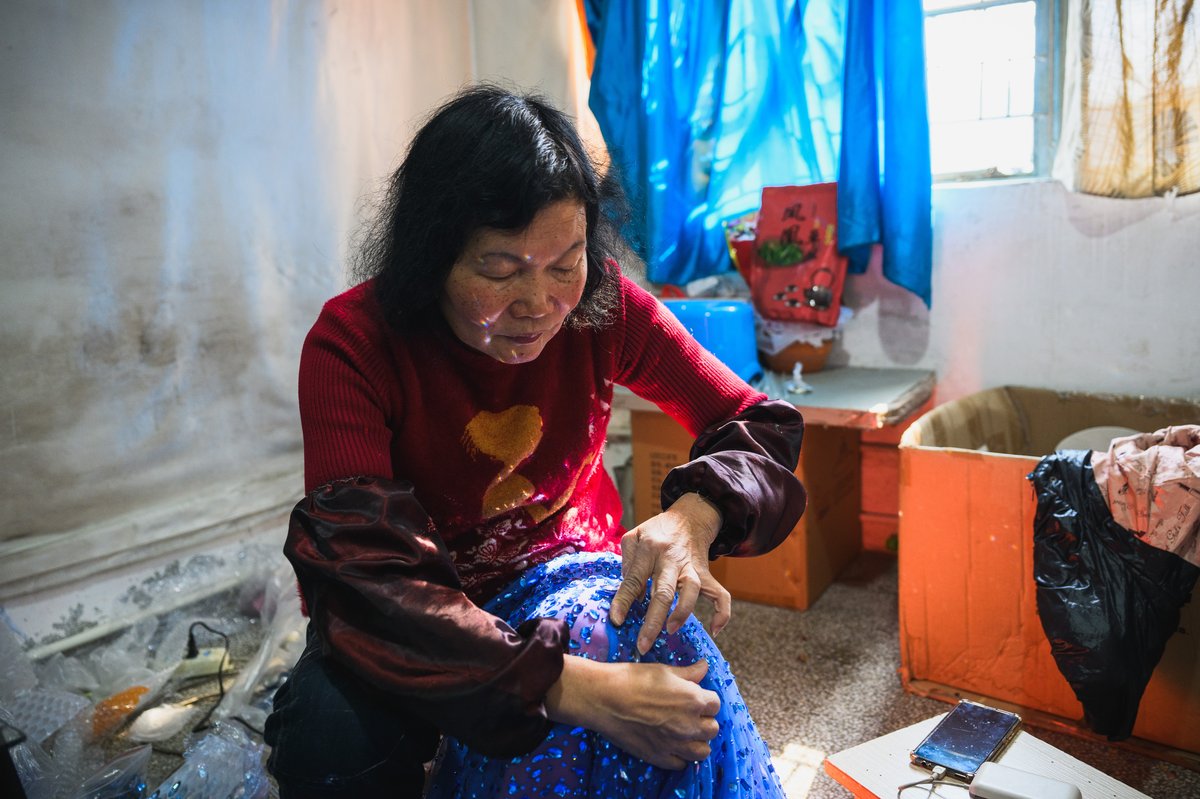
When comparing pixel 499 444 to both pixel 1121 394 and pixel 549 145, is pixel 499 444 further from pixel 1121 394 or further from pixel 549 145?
pixel 1121 394

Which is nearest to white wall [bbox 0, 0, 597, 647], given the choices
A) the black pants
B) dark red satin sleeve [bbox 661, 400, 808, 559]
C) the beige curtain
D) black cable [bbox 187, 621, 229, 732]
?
black cable [bbox 187, 621, 229, 732]

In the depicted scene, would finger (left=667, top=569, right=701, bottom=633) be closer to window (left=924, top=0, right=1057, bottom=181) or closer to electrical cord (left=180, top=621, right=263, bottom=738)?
electrical cord (left=180, top=621, right=263, bottom=738)

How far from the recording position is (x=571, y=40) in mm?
2621

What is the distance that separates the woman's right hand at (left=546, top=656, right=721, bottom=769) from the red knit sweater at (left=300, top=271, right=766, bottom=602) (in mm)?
334

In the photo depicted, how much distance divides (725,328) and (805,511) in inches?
20.0

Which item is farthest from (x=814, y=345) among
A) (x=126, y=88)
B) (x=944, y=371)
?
(x=126, y=88)

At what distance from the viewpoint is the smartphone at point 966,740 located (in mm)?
1172

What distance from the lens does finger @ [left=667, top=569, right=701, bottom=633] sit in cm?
90

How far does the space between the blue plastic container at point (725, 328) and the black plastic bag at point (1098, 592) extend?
2.73 ft

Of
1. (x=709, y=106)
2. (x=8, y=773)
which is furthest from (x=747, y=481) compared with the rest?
(x=709, y=106)

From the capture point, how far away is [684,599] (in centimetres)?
90

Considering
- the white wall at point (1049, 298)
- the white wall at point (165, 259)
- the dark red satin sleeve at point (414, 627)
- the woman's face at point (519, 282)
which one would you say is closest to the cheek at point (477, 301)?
the woman's face at point (519, 282)

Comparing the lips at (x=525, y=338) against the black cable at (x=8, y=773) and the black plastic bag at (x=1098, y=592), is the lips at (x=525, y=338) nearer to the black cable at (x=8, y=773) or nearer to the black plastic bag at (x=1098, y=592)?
the black cable at (x=8, y=773)

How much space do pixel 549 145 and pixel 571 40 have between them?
1.86m
